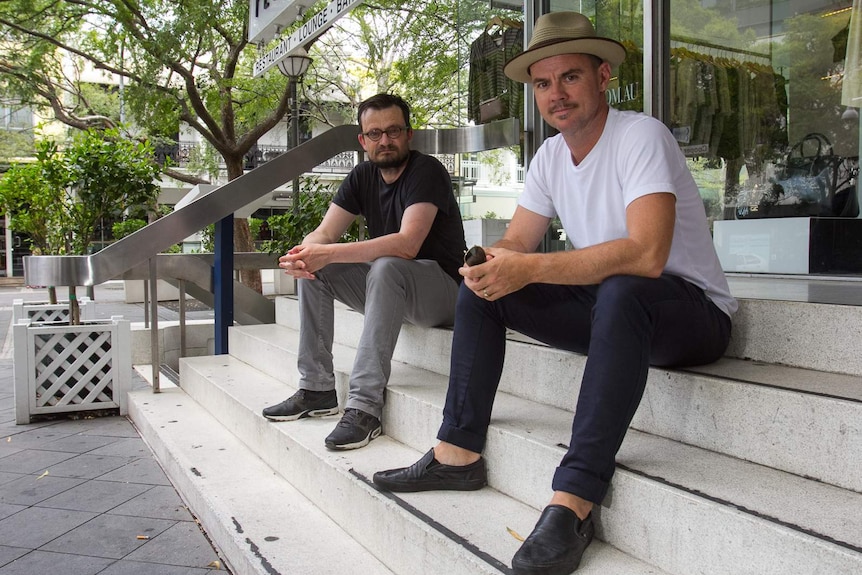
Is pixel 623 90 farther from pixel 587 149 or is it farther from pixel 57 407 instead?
pixel 57 407

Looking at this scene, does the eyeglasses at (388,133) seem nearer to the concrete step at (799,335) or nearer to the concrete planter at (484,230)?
the concrete step at (799,335)

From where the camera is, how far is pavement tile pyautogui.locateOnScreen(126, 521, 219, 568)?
2381 millimetres

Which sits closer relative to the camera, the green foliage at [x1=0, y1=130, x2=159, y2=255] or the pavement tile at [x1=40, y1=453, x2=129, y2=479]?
the pavement tile at [x1=40, y1=453, x2=129, y2=479]

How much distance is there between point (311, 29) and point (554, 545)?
382 cm

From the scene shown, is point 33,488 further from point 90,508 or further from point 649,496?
point 649,496

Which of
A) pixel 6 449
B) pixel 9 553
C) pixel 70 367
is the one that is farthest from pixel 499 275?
pixel 70 367

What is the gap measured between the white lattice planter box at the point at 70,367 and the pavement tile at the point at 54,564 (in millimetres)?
2038

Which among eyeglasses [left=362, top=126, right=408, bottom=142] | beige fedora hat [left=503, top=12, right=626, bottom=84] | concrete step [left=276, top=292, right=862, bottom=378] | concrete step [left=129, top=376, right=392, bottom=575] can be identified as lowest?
concrete step [left=129, top=376, right=392, bottom=575]

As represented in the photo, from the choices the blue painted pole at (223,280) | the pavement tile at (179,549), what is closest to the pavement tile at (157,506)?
the pavement tile at (179,549)

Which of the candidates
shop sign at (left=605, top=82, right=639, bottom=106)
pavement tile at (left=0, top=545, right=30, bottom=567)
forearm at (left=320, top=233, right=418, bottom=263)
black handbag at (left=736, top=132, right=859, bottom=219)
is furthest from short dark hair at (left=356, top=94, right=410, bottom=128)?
black handbag at (left=736, top=132, right=859, bottom=219)

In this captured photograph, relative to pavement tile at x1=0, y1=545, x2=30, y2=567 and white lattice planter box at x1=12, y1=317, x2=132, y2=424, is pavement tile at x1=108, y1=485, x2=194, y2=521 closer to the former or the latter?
pavement tile at x1=0, y1=545, x2=30, y2=567

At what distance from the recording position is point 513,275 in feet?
6.12

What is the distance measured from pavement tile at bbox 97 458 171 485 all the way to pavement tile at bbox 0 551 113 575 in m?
0.75

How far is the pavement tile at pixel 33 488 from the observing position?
2.97 metres
